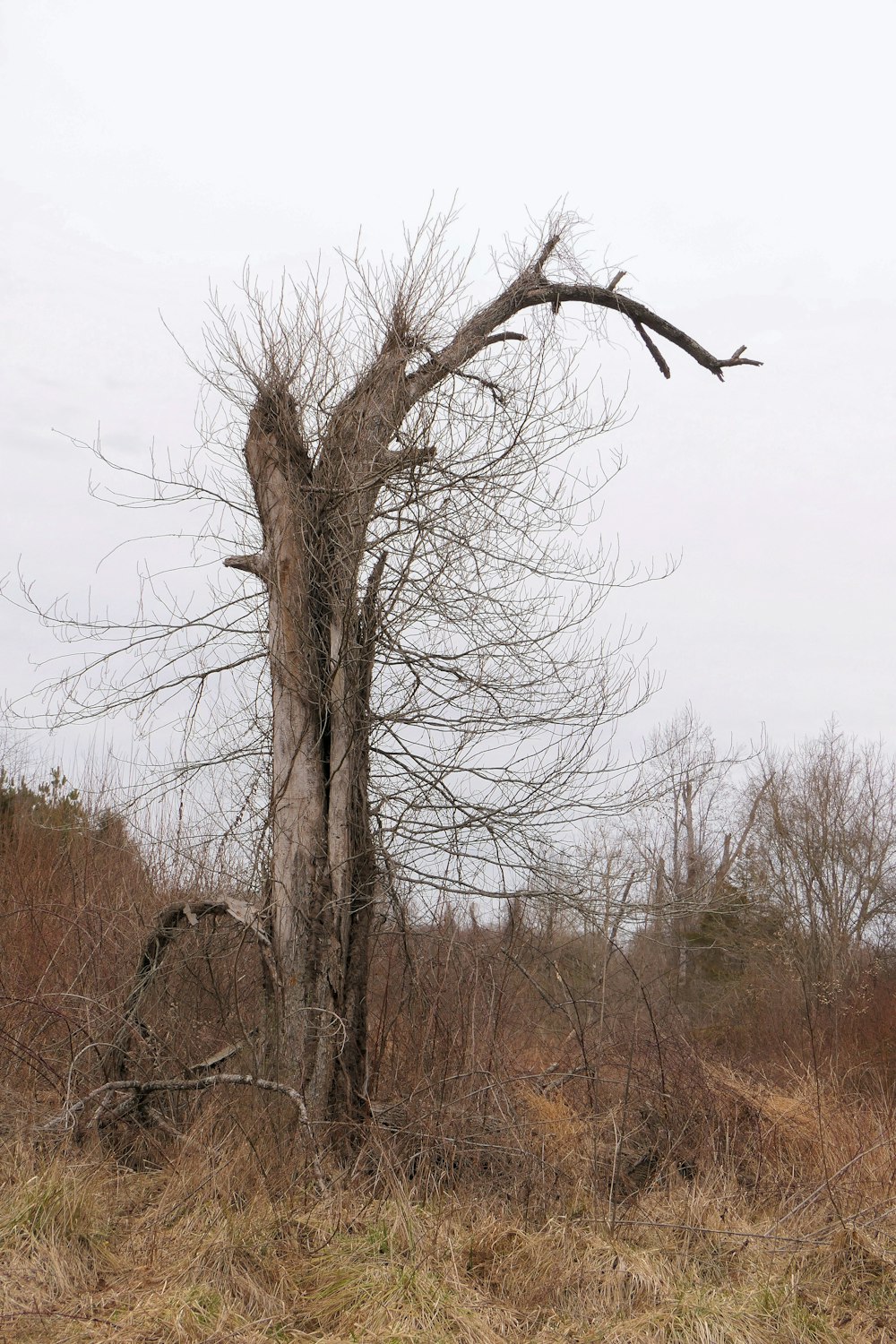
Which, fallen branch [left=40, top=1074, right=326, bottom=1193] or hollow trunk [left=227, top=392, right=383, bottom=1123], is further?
hollow trunk [left=227, top=392, right=383, bottom=1123]

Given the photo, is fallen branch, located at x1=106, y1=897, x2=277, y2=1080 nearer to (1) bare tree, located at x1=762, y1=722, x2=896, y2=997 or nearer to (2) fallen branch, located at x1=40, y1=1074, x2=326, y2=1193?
(2) fallen branch, located at x1=40, y1=1074, x2=326, y2=1193

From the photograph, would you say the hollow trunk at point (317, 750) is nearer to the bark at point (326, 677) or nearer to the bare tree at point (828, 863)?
the bark at point (326, 677)

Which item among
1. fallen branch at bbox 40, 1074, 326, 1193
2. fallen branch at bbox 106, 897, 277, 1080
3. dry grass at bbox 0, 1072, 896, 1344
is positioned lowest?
dry grass at bbox 0, 1072, 896, 1344

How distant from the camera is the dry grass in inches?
161

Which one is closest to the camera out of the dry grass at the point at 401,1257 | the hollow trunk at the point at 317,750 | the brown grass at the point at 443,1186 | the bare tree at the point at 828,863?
the dry grass at the point at 401,1257

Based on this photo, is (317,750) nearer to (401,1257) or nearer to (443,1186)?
(443,1186)

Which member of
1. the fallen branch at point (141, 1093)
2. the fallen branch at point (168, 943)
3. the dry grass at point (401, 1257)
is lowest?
the dry grass at point (401, 1257)

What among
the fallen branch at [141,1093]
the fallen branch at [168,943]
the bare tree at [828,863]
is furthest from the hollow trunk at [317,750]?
the bare tree at [828,863]

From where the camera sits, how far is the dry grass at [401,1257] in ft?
13.4

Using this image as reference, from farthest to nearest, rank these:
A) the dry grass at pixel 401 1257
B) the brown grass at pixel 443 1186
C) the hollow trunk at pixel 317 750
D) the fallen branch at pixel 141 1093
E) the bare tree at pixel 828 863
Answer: the bare tree at pixel 828 863, the hollow trunk at pixel 317 750, the fallen branch at pixel 141 1093, the brown grass at pixel 443 1186, the dry grass at pixel 401 1257

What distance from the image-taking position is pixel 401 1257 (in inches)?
180

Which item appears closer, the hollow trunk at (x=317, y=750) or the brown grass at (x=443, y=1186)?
the brown grass at (x=443, y=1186)

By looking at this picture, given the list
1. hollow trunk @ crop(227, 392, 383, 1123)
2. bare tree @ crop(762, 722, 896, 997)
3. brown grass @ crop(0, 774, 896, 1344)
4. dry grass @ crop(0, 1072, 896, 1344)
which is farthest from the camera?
bare tree @ crop(762, 722, 896, 997)

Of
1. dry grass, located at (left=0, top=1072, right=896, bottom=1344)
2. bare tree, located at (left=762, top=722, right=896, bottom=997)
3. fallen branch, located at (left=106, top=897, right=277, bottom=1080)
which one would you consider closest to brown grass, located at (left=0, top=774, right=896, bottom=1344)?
dry grass, located at (left=0, top=1072, right=896, bottom=1344)
